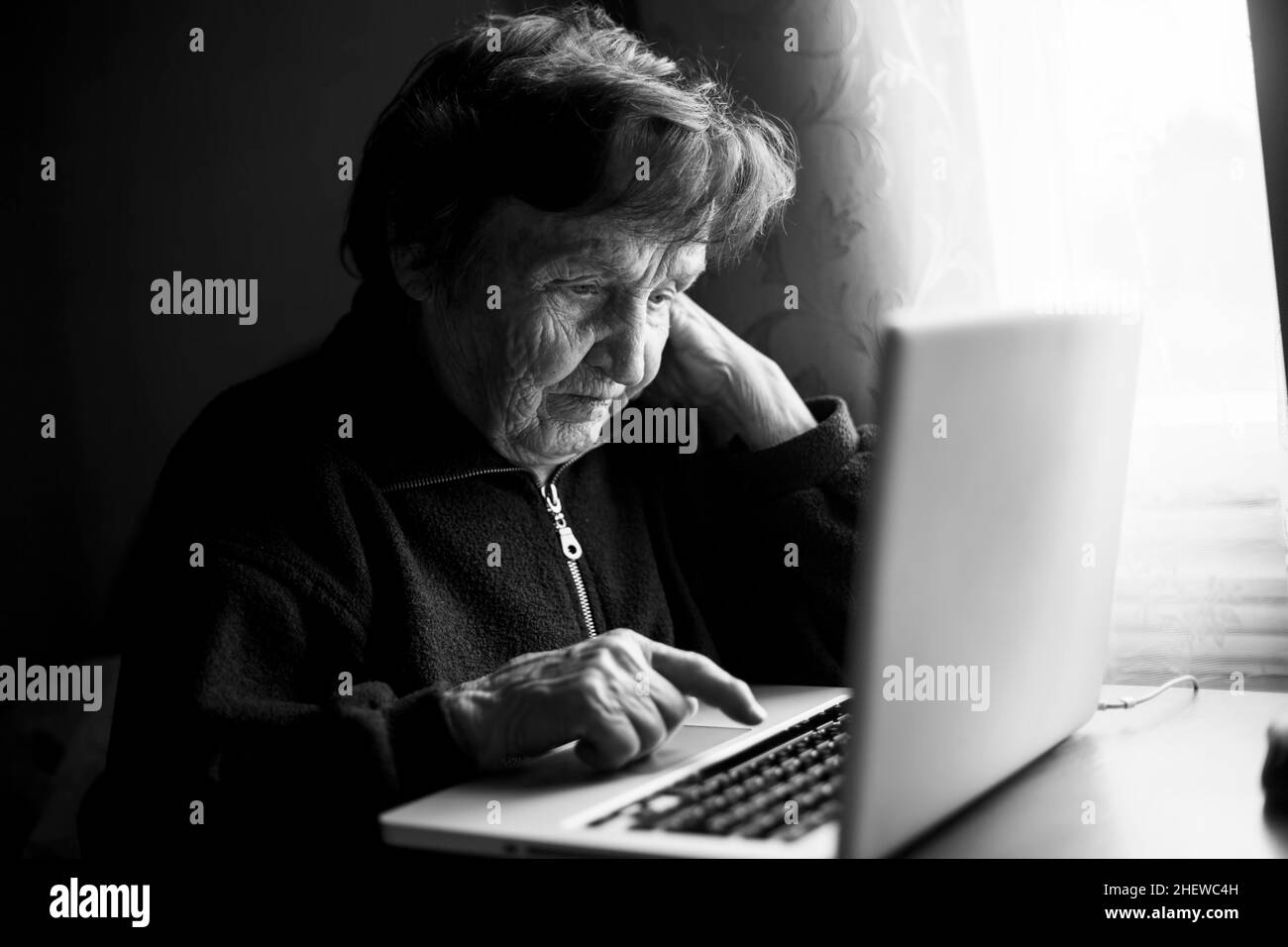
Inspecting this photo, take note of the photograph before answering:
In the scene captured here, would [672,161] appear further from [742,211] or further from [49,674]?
[49,674]

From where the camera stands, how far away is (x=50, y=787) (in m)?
1.65

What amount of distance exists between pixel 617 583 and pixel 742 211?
17.6 inches

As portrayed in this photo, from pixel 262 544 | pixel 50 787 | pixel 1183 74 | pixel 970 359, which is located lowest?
pixel 50 787

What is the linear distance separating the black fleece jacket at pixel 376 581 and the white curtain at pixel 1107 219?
0.25 meters

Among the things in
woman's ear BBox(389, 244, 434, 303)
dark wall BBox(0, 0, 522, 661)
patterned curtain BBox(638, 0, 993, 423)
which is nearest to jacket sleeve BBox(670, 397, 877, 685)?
patterned curtain BBox(638, 0, 993, 423)

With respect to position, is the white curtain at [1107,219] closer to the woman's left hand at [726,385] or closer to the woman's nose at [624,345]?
the woman's left hand at [726,385]

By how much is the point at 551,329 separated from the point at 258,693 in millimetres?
470

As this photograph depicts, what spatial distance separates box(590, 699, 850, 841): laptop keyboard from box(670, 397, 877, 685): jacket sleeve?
1.29ft

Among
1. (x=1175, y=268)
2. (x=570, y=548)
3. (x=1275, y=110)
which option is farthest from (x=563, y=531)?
(x=1275, y=110)

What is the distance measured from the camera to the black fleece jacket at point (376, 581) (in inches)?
37.4

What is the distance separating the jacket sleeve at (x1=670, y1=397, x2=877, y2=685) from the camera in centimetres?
139

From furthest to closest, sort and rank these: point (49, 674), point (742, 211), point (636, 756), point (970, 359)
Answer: point (49, 674)
point (742, 211)
point (636, 756)
point (970, 359)

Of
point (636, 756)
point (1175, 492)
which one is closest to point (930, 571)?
→ point (636, 756)

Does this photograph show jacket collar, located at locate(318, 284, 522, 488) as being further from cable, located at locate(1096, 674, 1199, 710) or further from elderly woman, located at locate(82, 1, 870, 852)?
cable, located at locate(1096, 674, 1199, 710)
